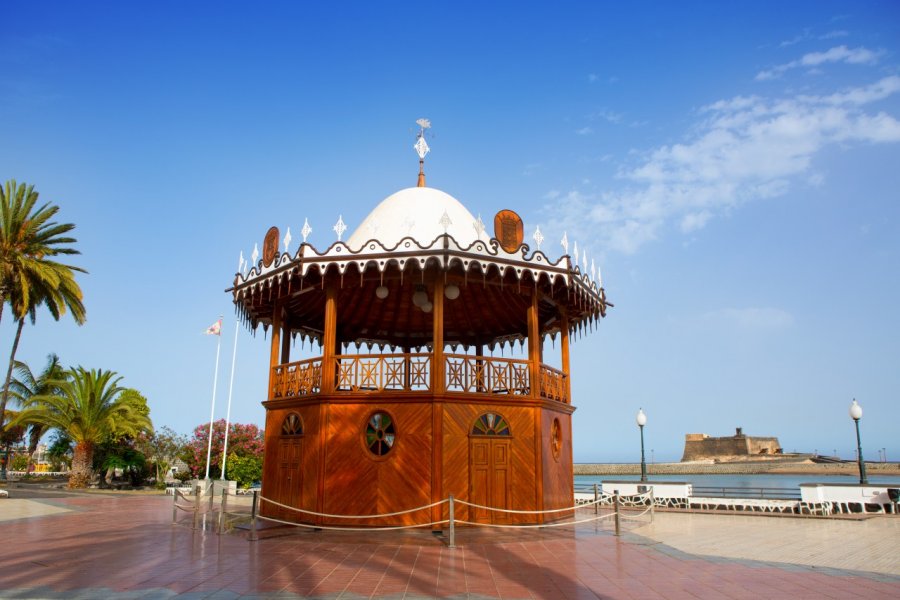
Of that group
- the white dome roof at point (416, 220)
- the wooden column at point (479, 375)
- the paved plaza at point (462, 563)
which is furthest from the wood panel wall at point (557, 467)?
the white dome roof at point (416, 220)

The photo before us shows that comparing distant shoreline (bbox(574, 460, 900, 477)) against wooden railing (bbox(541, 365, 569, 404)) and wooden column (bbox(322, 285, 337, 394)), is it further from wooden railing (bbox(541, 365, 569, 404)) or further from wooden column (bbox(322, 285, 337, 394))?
wooden column (bbox(322, 285, 337, 394))

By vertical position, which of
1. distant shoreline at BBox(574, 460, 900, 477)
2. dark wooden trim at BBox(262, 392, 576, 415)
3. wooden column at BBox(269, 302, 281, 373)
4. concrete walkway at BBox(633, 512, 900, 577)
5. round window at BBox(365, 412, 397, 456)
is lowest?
distant shoreline at BBox(574, 460, 900, 477)

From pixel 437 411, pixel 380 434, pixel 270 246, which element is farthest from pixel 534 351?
pixel 270 246

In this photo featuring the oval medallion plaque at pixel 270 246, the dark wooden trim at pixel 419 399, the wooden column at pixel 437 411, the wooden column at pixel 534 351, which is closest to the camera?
the wooden column at pixel 437 411

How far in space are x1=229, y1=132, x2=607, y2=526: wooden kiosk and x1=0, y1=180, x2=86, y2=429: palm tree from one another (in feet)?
58.4

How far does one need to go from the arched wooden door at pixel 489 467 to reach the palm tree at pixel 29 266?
955 inches

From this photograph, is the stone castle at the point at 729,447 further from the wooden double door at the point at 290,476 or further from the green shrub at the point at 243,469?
the wooden double door at the point at 290,476

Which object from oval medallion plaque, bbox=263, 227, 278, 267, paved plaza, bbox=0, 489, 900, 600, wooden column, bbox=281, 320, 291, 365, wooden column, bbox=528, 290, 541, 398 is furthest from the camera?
wooden column, bbox=281, 320, 291, 365

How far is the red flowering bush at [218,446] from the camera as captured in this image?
3294cm

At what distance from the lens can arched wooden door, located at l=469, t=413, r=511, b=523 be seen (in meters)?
14.3

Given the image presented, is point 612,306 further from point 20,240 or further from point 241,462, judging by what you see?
point 20,240

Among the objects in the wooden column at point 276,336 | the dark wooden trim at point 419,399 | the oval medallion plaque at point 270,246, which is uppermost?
the oval medallion plaque at point 270,246

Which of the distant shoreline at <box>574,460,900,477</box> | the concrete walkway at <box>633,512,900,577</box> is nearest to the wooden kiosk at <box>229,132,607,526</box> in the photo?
the concrete walkway at <box>633,512,900,577</box>

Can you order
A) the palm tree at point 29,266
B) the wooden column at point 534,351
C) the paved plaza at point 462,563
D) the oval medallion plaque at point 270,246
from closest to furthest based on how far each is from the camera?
the paved plaza at point 462,563 → the wooden column at point 534,351 → the oval medallion plaque at point 270,246 → the palm tree at point 29,266
